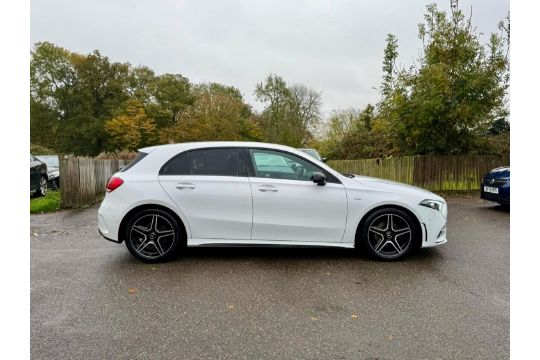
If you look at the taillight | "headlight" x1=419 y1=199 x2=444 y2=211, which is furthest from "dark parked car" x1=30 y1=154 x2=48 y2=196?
"headlight" x1=419 y1=199 x2=444 y2=211

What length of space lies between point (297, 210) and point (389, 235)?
4.29 ft

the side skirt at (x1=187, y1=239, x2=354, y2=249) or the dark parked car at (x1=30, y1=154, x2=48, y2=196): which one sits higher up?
the dark parked car at (x1=30, y1=154, x2=48, y2=196)

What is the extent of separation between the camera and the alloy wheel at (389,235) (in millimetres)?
5352

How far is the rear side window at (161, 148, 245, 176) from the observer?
5.43 metres

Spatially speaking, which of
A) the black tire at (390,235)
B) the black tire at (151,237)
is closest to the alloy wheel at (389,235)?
the black tire at (390,235)

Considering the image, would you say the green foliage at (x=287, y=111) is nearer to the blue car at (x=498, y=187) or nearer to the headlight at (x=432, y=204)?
the blue car at (x=498, y=187)

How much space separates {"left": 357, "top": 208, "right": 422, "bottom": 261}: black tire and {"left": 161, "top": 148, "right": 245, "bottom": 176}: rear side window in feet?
6.26

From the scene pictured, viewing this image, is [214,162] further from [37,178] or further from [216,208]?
[37,178]

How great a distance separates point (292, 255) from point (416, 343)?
2.71m

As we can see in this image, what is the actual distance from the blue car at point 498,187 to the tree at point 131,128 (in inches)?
1601

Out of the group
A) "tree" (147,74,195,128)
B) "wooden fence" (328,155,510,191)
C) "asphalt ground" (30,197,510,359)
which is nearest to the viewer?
"asphalt ground" (30,197,510,359)

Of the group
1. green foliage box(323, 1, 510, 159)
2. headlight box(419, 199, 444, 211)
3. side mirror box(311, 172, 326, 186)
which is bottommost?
headlight box(419, 199, 444, 211)

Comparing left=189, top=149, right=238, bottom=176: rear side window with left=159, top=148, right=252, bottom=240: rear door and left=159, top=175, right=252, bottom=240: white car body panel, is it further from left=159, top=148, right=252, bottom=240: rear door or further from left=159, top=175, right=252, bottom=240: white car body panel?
left=159, top=175, right=252, bottom=240: white car body panel
